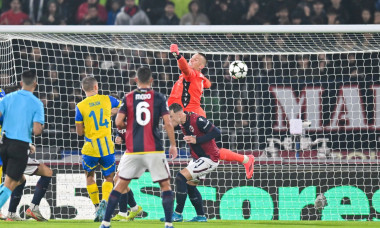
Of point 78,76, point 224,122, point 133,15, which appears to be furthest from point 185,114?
point 133,15

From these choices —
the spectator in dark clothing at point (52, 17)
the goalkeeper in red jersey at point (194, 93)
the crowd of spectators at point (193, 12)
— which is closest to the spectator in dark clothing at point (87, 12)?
the crowd of spectators at point (193, 12)

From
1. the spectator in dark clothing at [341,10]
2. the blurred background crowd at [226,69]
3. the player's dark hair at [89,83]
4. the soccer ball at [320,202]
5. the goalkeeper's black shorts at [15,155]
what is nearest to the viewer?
the goalkeeper's black shorts at [15,155]

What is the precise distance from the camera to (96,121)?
30.6 ft

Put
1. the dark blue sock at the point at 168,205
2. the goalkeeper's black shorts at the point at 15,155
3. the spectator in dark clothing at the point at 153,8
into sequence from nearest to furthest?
the dark blue sock at the point at 168,205 < the goalkeeper's black shorts at the point at 15,155 < the spectator in dark clothing at the point at 153,8

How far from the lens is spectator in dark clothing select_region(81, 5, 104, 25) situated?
1509 cm

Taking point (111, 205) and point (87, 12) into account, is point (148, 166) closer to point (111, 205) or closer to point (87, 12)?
point (111, 205)

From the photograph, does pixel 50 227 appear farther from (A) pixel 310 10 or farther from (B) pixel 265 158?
(A) pixel 310 10

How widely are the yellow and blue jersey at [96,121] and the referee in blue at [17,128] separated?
3.10 feet

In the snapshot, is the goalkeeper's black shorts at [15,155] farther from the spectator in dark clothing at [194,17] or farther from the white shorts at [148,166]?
the spectator in dark clothing at [194,17]

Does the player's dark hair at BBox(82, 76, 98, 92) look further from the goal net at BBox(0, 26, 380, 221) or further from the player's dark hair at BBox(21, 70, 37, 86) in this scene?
the goal net at BBox(0, 26, 380, 221)

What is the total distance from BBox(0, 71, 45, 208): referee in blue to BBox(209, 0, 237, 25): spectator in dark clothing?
715cm

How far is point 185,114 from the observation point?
9.62 meters

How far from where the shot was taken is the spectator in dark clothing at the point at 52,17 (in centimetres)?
1499

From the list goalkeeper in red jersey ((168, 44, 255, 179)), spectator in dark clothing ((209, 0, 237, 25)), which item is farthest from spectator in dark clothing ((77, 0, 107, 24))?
goalkeeper in red jersey ((168, 44, 255, 179))
